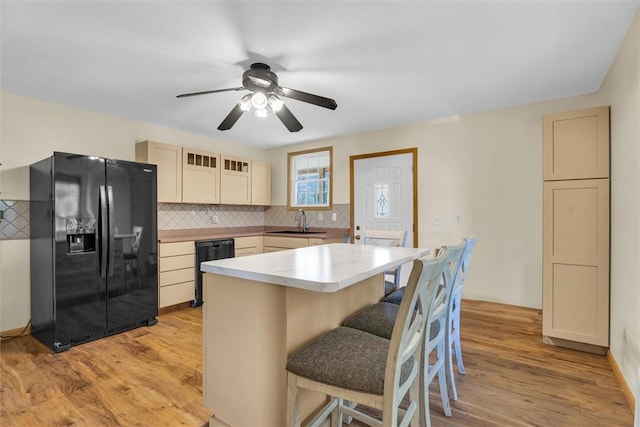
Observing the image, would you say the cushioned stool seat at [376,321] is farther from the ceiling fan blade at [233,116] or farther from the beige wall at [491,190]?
the beige wall at [491,190]

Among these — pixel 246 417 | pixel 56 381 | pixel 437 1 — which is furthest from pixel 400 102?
pixel 56 381

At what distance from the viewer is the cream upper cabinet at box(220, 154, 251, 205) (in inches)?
179

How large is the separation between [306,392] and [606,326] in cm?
247

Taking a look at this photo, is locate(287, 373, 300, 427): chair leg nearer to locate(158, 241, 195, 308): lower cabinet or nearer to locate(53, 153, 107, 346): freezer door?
locate(53, 153, 107, 346): freezer door

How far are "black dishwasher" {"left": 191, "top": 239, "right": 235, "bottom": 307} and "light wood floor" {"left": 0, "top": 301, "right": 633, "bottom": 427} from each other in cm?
93

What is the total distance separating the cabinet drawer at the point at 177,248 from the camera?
3521 mm

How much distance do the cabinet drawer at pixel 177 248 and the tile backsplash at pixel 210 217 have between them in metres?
0.61

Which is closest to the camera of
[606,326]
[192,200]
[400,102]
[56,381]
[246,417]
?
[246,417]

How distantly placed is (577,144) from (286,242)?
3.41 metres

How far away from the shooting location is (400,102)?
3.30 meters

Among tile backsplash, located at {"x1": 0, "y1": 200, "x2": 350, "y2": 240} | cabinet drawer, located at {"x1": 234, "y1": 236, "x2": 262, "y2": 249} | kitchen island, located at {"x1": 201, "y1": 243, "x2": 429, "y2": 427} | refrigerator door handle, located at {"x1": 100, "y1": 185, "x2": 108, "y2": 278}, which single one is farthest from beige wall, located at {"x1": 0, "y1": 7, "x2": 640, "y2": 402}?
kitchen island, located at {"x1": 201, "y1": 243, "x2": 429, "y2": 427}

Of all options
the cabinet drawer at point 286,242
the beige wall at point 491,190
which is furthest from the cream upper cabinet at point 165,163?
the beige wall at point 491,190

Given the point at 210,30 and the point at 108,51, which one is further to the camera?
the point at 108,51

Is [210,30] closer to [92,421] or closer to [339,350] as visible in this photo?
[339,350]
